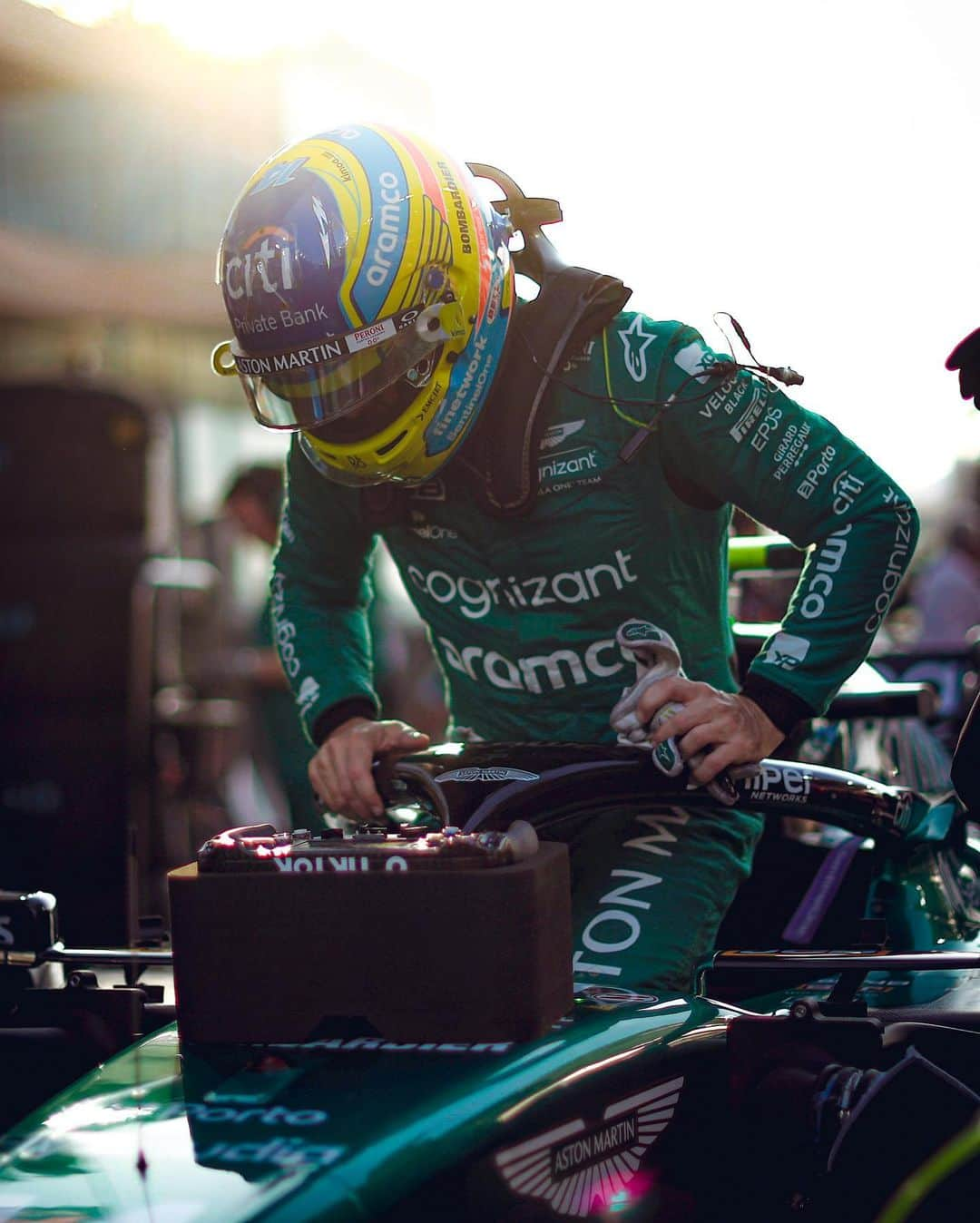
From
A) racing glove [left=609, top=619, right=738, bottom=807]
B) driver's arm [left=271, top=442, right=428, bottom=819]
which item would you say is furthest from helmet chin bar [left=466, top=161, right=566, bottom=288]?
racing glove [left=609, top=619, right=738, bottom=807]

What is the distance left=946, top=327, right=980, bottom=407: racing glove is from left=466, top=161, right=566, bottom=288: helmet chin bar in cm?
93

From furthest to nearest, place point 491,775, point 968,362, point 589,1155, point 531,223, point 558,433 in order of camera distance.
A: point 531,223, point 558,433, point 491,775, point 968,362, point 589,1155

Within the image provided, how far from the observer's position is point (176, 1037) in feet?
6.57

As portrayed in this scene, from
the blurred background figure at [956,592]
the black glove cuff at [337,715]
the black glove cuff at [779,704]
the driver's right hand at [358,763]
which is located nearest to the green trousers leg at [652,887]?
the black glove cuff at [779,704]

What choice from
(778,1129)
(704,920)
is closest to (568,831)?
(704,920)

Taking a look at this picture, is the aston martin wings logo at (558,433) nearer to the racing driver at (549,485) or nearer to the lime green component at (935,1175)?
the racing driver at (549,485)

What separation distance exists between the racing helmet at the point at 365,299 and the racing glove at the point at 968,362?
830 mm

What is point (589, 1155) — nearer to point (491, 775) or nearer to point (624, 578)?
point (491, 775)

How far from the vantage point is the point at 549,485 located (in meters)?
2.79

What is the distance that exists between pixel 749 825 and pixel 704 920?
0.28 meters

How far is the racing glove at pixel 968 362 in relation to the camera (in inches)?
85.2

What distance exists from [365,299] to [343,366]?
0.36 ft

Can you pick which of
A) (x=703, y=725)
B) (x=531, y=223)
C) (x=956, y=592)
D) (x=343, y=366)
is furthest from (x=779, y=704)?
(x=956, y=592)

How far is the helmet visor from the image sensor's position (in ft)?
8.16
